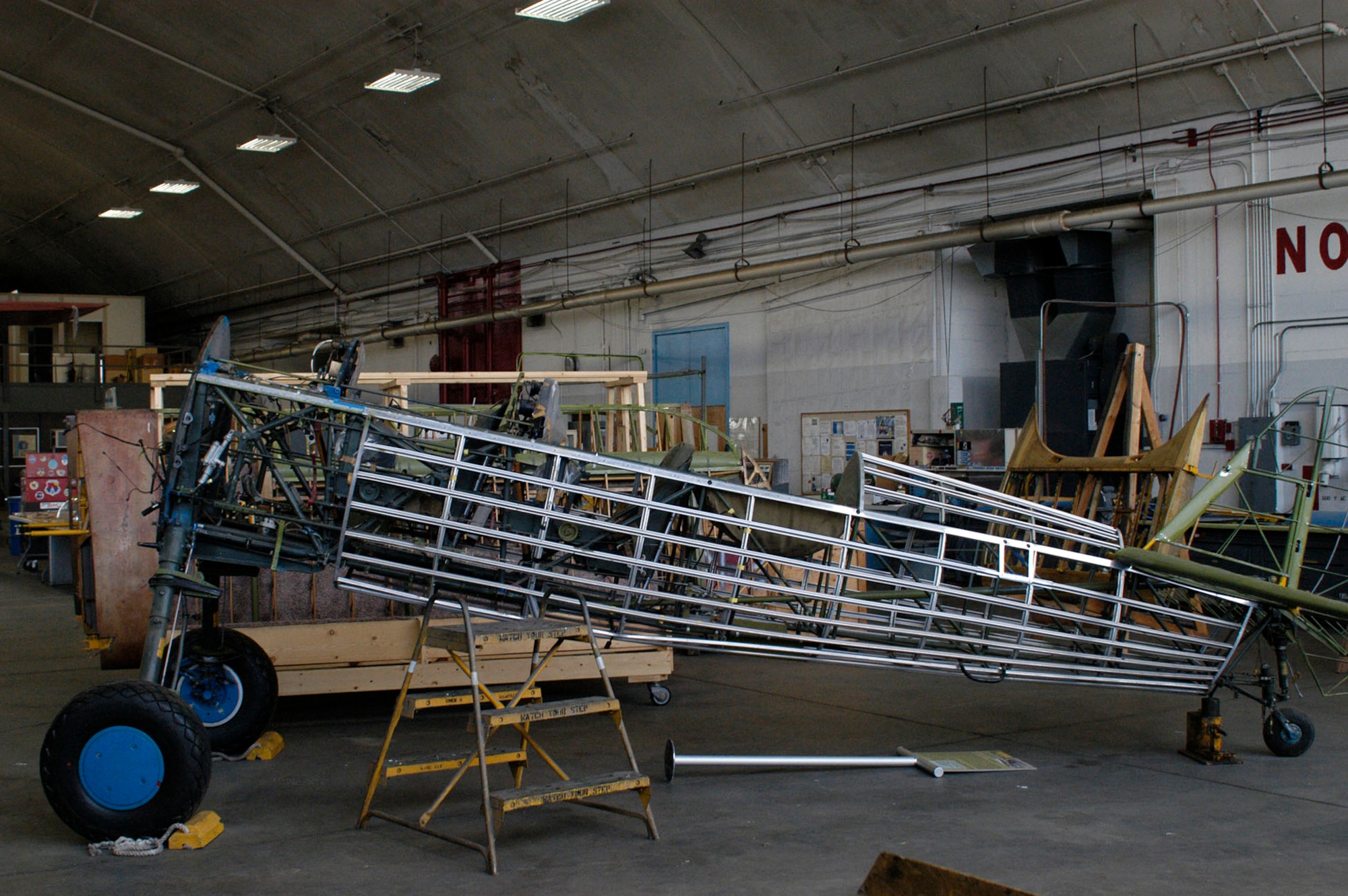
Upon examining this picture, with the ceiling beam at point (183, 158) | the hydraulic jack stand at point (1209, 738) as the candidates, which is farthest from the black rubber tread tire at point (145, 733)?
the ceiling beam at point (183, 158)

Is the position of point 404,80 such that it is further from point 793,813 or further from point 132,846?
point 793,813

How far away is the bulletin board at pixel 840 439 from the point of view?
47.2 ft

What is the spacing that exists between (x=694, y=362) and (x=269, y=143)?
8597mm

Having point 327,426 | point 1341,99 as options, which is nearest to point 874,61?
point 1341,99

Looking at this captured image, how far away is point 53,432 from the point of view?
72.5 ft

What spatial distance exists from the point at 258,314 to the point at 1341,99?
24.3 metres

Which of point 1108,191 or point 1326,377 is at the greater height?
point 1108,191

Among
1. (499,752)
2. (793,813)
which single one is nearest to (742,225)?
(793,813)

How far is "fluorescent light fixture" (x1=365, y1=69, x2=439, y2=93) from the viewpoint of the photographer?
1522 cm

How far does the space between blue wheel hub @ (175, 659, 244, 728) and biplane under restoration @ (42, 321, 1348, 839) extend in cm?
1

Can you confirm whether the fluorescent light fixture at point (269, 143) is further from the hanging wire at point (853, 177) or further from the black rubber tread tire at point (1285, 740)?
the black rubber tread tire at point (1285, 740)

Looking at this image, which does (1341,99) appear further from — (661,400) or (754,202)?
(661,400)

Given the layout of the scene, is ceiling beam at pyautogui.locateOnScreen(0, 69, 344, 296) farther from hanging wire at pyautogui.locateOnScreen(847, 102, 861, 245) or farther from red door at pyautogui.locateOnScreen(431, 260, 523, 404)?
hanging wire at pyautogui.locateOnScreen(847, 102, 861, 245)

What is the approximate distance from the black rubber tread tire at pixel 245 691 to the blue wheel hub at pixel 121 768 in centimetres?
143
